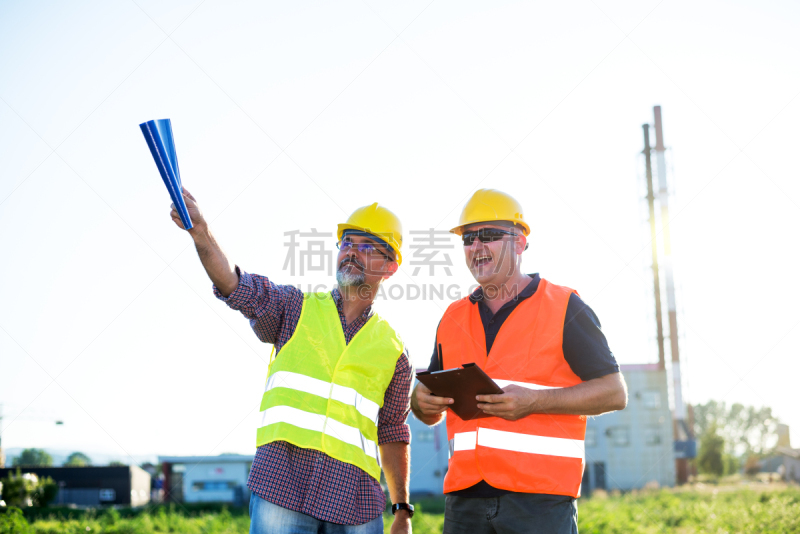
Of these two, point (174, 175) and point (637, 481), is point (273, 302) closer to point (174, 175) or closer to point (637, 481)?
point (174, 175)

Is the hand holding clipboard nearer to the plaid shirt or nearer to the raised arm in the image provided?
the plaid shirt

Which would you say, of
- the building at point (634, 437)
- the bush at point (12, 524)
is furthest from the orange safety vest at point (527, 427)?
the building at point (634, 437)

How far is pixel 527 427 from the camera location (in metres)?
3.05

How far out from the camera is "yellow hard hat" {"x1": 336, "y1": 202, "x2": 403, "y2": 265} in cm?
385

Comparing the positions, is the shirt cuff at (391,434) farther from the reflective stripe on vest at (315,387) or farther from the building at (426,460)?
the building at (426,460)

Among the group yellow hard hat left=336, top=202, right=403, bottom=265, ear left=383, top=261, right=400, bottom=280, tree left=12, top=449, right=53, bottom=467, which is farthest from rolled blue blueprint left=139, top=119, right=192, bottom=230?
tree left=12, top=449, right=53, bottom=467

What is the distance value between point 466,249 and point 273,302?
1220 mm

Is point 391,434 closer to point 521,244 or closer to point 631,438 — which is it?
point 521,244

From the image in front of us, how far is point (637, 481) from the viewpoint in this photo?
31.3 m

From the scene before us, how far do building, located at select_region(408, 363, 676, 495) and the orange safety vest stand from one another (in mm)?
28985

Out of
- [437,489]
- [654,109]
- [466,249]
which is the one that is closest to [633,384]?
[437,489]

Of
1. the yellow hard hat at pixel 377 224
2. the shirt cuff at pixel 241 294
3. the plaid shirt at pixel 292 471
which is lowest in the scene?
the plaid shirt at pixel 292 471

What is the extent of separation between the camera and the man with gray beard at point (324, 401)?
2.88 metres

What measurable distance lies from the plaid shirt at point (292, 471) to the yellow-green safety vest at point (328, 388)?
5 centimetres
